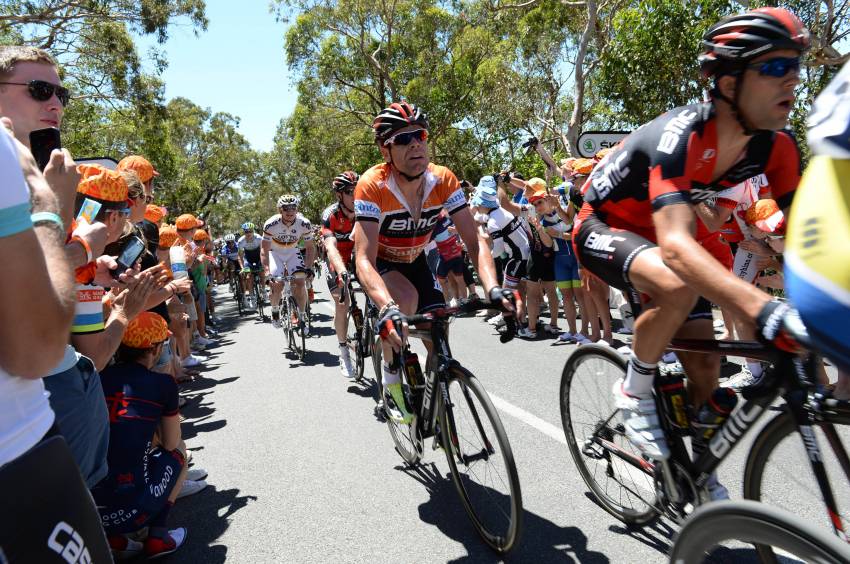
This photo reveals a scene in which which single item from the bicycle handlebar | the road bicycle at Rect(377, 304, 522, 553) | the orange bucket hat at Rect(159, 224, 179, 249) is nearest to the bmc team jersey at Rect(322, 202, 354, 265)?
the orange bucket hat at Rect(159, 224, 179, 249)

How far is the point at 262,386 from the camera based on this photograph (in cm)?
704

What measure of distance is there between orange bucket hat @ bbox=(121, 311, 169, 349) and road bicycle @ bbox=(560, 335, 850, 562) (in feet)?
8.24

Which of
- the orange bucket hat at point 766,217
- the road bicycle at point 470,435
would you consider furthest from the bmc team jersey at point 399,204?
the orange bucket hat at point 766,217

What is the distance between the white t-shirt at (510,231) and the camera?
339 inches

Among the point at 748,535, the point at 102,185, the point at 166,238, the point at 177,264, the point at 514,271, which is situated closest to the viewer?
the point at 748,535

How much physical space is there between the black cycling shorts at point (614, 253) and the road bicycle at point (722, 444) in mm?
315

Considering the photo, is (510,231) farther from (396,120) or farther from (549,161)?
(396,120)

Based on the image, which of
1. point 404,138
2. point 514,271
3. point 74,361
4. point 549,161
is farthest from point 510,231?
point 74,361

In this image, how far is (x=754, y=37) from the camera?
7.14ft

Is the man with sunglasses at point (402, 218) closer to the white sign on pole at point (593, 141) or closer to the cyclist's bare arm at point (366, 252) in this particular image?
the cyclist's bare arm at point (366, 252)

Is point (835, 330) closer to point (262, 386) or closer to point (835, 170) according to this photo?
point (835, 170)

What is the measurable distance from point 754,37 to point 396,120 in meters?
→ 2.00

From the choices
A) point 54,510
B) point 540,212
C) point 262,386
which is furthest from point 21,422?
point 540,212

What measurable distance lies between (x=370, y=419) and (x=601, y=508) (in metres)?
2.52
